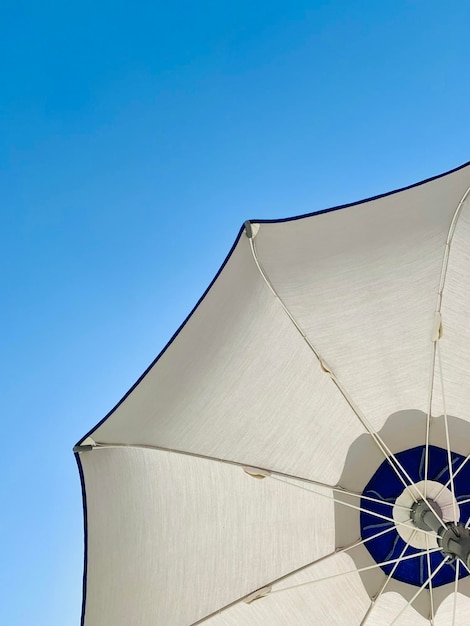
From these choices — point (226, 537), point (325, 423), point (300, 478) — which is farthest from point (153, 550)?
point (325, 423)

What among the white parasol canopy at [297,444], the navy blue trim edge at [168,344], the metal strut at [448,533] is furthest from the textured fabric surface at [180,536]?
the metal strut at [448,533]

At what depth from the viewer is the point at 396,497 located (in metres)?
4.69

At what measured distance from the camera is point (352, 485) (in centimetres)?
470

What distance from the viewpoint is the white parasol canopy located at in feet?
12.7

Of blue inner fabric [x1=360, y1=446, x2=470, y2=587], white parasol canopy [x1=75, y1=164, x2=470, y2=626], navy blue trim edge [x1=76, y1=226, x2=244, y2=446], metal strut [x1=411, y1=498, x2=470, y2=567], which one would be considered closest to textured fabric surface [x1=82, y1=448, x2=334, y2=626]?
white parasol canopy [x1=75, y1=164, x2=470, y2=626]

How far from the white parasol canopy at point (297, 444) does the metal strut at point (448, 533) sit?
0.08 m

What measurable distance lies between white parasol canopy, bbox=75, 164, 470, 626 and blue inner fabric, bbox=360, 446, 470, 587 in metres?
0.01

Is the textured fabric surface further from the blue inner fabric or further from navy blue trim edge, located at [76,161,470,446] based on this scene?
the blue inner fabric

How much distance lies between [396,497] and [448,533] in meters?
1.11

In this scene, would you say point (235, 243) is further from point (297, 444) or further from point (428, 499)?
point (428, 499)

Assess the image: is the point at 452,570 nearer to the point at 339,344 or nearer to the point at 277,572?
the point at 277,572

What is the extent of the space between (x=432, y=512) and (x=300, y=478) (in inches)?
38.9

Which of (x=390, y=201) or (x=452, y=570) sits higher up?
(x=390, y=201)

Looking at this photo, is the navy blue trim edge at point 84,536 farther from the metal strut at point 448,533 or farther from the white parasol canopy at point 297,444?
the metal strut at point 448,533
